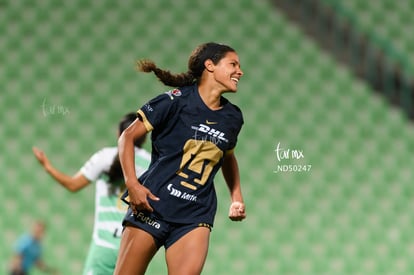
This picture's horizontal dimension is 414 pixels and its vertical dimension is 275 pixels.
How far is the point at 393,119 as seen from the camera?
895cm

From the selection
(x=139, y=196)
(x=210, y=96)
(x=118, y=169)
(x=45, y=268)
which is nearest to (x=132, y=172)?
(x=139, y=196)

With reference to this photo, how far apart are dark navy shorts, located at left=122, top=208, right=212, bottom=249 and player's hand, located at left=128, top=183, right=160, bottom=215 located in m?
0.08

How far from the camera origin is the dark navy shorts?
131 inches

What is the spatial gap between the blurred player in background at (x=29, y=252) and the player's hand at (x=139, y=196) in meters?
5.07

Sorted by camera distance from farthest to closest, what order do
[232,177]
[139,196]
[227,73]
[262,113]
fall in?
1. [262,113]
2. [232,177]
3. [227,73]
4. [139,196]

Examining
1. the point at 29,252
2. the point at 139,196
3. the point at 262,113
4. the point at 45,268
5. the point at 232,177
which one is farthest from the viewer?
the point at 262,113

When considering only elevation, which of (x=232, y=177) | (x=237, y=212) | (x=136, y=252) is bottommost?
(x=136, y=252)

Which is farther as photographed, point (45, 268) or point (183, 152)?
point (45, 268)

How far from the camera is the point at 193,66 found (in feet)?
11.5

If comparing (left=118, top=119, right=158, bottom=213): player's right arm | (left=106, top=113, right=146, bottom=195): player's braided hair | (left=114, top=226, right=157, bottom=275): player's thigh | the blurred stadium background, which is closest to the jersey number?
(left=118, top=119, right=158, bottom=213): player's right arm

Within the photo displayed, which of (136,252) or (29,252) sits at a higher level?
(136,252)

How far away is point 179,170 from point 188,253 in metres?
0.33

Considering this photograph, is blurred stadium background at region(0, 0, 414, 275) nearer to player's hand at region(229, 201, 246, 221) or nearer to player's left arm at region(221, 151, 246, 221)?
player's left arm at region(221, 151, 246, 221)

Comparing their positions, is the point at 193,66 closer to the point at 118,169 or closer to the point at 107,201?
the point at 118,169
